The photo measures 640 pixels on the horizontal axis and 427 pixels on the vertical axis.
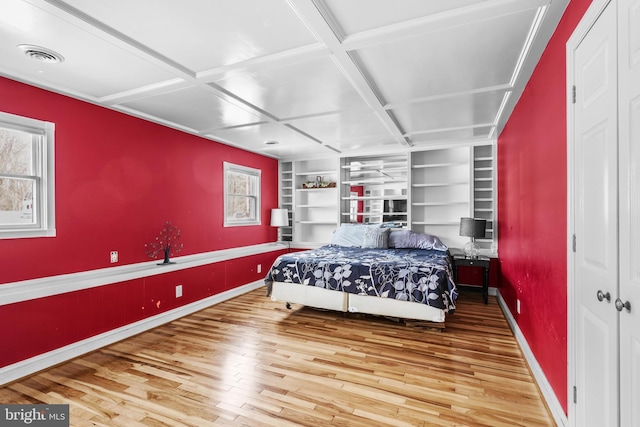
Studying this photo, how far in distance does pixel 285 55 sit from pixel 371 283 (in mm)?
2473

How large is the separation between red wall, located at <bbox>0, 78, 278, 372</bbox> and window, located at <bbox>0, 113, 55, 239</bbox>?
2.6 inches

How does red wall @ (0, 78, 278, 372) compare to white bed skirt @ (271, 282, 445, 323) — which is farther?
white bed skirt @ (271, 282, 445, 323)

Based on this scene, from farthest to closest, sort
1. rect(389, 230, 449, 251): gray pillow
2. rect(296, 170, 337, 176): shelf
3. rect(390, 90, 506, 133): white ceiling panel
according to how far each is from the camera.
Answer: rect(296, 170, 337, 176): shelf → rect(389, 230, 449, 251): gray pillow → rect(390, 90, 506, 133): white ceiling panel

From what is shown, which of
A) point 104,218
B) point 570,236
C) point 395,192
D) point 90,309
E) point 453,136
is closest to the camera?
point 570,236

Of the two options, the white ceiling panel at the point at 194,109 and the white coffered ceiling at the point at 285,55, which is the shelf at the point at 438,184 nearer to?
the white coffered ceiling at the point at 285,55

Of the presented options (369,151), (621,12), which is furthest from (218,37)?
(369,151)

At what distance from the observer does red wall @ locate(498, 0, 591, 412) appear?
1825 mm

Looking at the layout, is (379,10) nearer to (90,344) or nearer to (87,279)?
(87,279)

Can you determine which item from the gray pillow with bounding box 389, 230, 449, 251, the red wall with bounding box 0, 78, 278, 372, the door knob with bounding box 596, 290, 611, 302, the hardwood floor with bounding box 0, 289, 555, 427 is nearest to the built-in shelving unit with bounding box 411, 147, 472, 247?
the gray pillow with bounding box 389, 230, 449, 251

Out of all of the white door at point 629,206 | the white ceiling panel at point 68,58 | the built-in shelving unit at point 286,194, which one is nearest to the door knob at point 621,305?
the white door at point 629,206

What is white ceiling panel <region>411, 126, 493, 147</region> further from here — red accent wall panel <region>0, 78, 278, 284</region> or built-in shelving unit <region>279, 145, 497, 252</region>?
red accent wall panel <region>0, 78, 278, 284</region>

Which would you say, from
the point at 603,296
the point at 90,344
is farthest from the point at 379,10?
the point at 90,344

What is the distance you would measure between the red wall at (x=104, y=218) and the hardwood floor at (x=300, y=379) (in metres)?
0.38

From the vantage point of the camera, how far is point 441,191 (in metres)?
5.38
